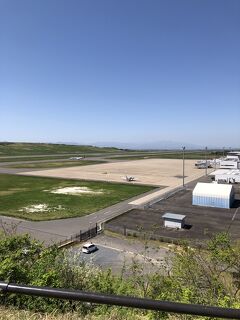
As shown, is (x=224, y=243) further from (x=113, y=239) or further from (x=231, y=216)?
(x=231, y=216)

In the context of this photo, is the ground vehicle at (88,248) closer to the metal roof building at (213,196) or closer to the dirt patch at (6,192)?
the metal roof building at (213,196)

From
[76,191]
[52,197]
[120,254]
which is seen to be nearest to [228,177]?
[76,191]

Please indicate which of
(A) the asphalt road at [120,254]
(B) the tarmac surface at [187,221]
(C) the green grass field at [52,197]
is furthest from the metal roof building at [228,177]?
(A) the asphalt road at [120,254]

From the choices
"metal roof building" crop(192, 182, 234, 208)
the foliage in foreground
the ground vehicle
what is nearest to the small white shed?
the ground vehicle

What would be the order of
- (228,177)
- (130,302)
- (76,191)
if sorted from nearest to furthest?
(130,302)
(76,191)
(228,177)

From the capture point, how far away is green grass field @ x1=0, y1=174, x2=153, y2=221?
6262 centimetres

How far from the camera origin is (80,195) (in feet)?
264

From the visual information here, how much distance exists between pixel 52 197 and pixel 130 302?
249 ft

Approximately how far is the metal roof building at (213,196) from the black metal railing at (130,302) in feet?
212

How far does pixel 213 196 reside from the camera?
66.6 meters

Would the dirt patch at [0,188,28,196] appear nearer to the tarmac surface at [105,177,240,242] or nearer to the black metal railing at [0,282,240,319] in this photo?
the tarmac surface at [105,177,240,242]

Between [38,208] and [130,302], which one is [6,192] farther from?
[130,302]

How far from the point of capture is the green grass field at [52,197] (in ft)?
205

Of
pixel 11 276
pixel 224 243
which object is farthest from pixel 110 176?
pixel 11 276
